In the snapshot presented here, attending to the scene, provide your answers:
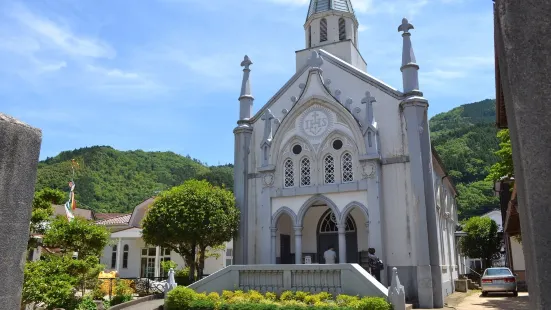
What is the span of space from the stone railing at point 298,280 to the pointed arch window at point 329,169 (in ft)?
24.4

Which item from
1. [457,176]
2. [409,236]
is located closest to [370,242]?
[409,236]

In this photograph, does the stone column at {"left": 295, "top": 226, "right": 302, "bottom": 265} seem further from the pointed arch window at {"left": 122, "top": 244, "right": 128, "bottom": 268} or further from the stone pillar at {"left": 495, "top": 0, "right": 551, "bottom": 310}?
the pointed arch window at {"left": 122, "top": 244, "right": 128, "bottom": 268}

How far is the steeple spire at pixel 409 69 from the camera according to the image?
69.5 feet

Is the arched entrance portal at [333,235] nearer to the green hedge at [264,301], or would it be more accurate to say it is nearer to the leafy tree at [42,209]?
the green hedge at [264,301]

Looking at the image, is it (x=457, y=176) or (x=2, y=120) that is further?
(x=457, y=176)

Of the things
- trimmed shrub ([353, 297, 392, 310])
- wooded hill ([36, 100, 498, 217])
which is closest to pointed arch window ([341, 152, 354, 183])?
trimmed shrub ([353, 297, 392, 310])

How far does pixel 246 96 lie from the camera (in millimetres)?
25719

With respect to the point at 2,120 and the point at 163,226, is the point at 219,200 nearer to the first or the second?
the point at 163,226

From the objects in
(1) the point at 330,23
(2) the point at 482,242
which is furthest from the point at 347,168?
(2) the point at 482,242

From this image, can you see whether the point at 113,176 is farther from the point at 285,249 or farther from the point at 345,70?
the point at 345,70

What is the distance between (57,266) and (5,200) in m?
13.4

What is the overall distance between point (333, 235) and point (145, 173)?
66977 mm

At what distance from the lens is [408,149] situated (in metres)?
20.6

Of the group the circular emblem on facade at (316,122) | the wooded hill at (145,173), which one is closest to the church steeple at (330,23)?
the circular emblem on facade at (316,122)
